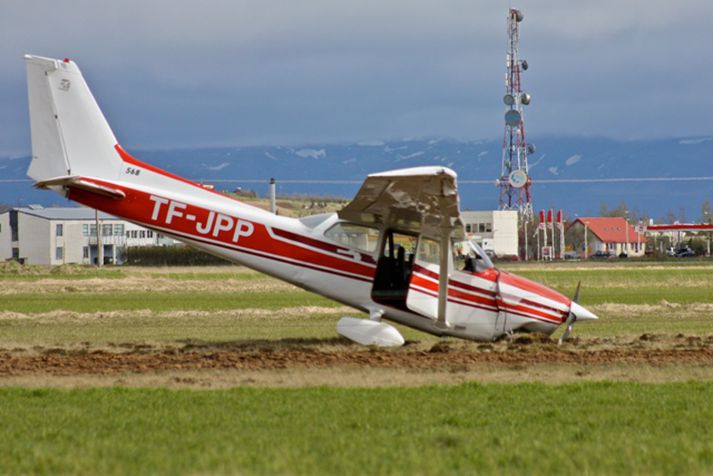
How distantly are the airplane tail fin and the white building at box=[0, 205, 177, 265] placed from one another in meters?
108

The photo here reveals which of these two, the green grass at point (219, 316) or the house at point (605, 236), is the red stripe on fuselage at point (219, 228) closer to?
the green grass at point (219, 316)

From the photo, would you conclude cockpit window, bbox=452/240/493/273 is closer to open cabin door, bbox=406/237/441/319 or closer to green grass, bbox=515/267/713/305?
open cabin door, bbox=406/237/441/319

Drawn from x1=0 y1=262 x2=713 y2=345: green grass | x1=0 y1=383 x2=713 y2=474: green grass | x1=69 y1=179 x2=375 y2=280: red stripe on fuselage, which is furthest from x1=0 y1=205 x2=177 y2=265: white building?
x1=0 y1=383 x2=713 y2=474: green grass

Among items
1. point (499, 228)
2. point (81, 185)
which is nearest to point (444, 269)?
point (81, 185)

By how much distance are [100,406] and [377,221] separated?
809 cm

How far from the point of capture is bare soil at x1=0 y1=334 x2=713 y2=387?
1664 centimetres

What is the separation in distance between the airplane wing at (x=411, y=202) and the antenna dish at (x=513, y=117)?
110535mm

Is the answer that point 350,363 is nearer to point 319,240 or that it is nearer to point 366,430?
point 319,240

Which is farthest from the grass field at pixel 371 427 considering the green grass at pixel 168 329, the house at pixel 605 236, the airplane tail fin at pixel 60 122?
the house at pixel 605 236

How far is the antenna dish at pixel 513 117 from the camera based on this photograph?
425ft

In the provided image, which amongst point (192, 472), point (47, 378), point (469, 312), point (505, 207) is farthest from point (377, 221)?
point (505, 207)

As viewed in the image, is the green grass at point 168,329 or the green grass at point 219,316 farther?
the green grass at point 219,316

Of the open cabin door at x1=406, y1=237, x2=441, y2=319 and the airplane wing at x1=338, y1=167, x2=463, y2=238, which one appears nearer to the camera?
the airplane wing at x1=338, y1=167, x2=463, y2=238

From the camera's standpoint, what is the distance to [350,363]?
18.3 meters
